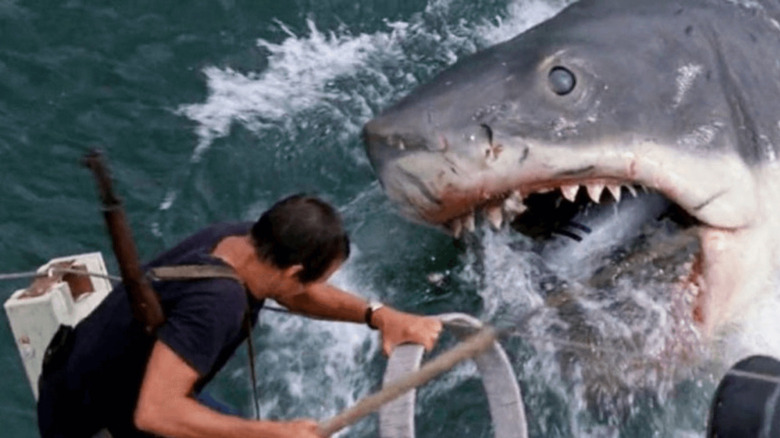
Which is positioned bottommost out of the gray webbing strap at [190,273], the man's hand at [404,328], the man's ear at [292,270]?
the man's hand at [404,328]

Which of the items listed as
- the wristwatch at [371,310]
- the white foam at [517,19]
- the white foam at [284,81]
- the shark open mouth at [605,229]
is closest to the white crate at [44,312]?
the wristwatch at [371,310]

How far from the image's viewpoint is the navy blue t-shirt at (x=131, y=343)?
2.46 meters

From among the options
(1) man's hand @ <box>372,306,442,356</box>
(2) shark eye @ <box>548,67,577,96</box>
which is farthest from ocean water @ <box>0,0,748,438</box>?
(1) man's hand @ <box>372,306,442,356</box>

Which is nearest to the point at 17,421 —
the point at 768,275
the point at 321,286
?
the point at 321,286

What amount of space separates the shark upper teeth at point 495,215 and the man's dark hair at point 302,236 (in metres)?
0.70

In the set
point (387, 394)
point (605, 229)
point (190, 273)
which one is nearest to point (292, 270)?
point (190, 273)

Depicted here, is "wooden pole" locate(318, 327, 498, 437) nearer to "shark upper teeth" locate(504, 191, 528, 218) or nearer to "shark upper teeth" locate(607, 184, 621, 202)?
"shark upper teeth" locate(504, 191, 528, 218)

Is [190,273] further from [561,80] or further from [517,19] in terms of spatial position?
[517,19]

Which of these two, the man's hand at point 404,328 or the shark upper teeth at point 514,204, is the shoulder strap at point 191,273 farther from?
the shark upper teeth at point 514,204

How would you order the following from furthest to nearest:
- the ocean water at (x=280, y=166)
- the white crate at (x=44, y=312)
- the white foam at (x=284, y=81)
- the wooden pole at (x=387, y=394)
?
the white foam at (x=284, y=81) → the ocean water at (x=280, y=166) → the white crate at (x=44, y=312) → the wooden pole at (x=387, y=394)

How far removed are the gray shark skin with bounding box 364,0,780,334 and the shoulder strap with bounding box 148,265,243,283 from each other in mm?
696

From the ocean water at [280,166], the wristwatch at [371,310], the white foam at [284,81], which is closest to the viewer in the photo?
the wristwatch at [371,310]

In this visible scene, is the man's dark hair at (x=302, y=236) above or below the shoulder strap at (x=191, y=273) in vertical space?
above

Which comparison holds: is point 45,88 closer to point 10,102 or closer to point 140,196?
point 10,102
